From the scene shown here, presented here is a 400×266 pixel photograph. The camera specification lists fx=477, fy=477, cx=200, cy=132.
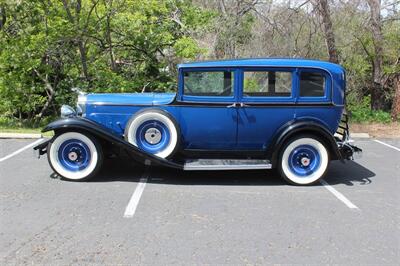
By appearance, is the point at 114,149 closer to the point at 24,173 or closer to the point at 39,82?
the point at 24,173

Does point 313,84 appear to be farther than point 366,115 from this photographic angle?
No

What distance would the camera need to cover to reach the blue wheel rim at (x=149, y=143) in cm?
651

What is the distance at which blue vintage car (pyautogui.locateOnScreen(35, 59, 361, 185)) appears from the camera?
6.53m

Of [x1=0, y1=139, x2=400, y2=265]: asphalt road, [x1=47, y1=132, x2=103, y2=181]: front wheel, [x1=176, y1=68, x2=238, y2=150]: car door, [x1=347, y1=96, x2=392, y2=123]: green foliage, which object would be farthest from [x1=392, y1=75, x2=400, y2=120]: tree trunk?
[x1=47, y1=132, x2=103, y2=181]: front wheel

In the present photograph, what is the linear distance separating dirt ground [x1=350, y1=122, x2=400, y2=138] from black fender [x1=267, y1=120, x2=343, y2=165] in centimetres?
502

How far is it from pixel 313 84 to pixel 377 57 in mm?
8238

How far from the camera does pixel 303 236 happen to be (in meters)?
4.69

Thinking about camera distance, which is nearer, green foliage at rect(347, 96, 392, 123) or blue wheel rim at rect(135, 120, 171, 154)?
blue wheel rim at rect(135, 120, 171, 154)

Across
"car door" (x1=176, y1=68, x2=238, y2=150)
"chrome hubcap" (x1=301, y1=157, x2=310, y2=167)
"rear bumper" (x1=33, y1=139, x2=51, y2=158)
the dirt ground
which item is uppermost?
"car door" (x1=176, y1=68, x2=238, y2=150)

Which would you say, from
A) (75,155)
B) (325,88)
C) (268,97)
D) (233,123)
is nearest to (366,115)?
(325,88)

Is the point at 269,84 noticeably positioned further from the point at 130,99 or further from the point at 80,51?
the point at 80,51

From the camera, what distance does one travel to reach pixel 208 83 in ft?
21.7

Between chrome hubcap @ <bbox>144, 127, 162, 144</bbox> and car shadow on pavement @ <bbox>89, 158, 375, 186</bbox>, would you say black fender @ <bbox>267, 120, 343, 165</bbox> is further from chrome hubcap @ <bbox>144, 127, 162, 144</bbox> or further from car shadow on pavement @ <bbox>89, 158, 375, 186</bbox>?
chrome hubcap @ <bbox>144, 127, 162, 144</bbox>

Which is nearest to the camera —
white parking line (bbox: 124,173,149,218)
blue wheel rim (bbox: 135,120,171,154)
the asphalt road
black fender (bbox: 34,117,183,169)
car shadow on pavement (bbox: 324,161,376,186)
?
the asphalt road
